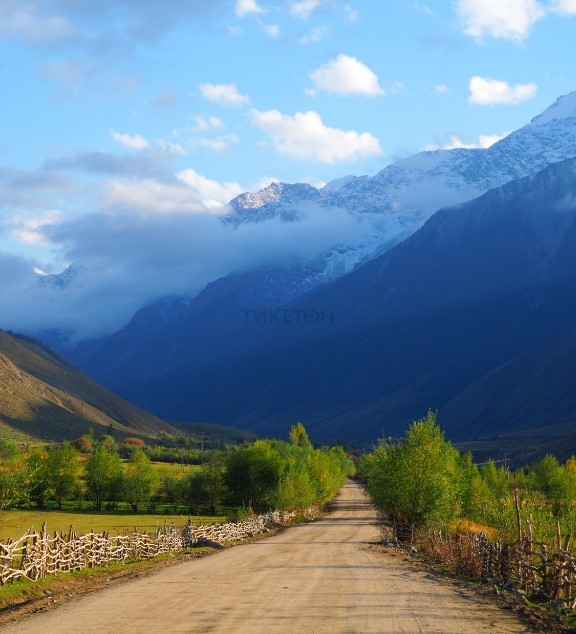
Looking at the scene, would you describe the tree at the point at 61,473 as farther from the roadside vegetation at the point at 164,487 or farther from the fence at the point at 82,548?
the fence at the point at 82,548

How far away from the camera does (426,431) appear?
2324 inches

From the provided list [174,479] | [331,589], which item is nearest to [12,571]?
[331,589]

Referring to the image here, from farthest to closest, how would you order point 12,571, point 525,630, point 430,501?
point 430,501 < point 12,571 < point 525,630

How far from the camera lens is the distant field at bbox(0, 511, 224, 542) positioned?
76.1 m

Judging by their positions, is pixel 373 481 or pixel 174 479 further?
pixel 174 479

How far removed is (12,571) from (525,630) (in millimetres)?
18888

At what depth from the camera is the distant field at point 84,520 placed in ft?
250

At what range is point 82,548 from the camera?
1484 inches

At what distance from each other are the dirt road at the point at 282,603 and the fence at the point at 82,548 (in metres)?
3.72

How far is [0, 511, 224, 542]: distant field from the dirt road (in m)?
37.8

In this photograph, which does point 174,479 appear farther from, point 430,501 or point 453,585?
point 453,585

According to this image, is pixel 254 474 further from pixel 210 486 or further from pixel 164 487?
pixel 164 487

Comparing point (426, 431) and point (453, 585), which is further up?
point (426, 431)

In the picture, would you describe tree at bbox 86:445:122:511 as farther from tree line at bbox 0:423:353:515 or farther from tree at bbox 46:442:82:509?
tree at bbox 46:442:82:509
